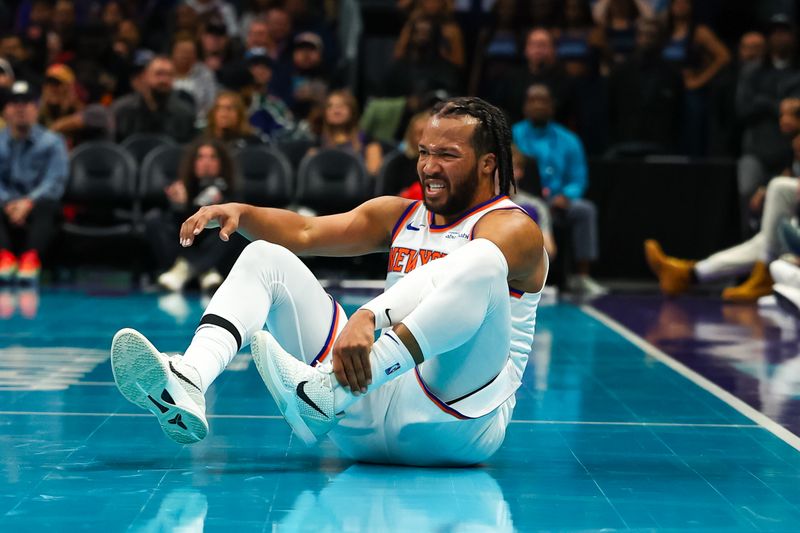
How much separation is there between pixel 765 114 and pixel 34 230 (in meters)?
6.29

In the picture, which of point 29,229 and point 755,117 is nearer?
point 29,229

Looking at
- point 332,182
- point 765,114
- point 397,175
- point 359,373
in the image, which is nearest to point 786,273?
point 397,175

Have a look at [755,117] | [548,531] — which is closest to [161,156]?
[755,117]

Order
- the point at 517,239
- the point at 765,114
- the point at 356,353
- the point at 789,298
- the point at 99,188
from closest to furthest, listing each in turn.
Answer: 1. the point at 356,353
2. the point at 517,239
3. the point at 789,298
4. the point at 99,188
5. the point at 765,114

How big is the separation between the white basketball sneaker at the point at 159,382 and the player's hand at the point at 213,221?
→ 340 millimetres

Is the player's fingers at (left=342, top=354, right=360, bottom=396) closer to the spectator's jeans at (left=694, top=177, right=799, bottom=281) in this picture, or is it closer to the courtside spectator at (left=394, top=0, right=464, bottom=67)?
the spectator's jeans at (left=694, top=177, right=799, bottom=281)

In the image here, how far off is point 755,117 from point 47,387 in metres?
7.88

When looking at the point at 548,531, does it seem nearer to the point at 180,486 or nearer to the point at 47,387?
the point at 180,486

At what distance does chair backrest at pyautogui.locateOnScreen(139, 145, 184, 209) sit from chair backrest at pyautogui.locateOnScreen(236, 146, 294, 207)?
554mm

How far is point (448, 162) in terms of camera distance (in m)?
3.64

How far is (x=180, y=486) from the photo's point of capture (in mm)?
3406

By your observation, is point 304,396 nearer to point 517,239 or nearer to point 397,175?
point 517,239

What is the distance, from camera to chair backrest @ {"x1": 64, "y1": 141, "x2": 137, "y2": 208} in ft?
35.3

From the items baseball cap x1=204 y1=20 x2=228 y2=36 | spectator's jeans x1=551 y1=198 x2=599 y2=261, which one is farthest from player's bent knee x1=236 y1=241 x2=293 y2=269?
baseball cap x1=204 y1=20 x2=228 y2=36
